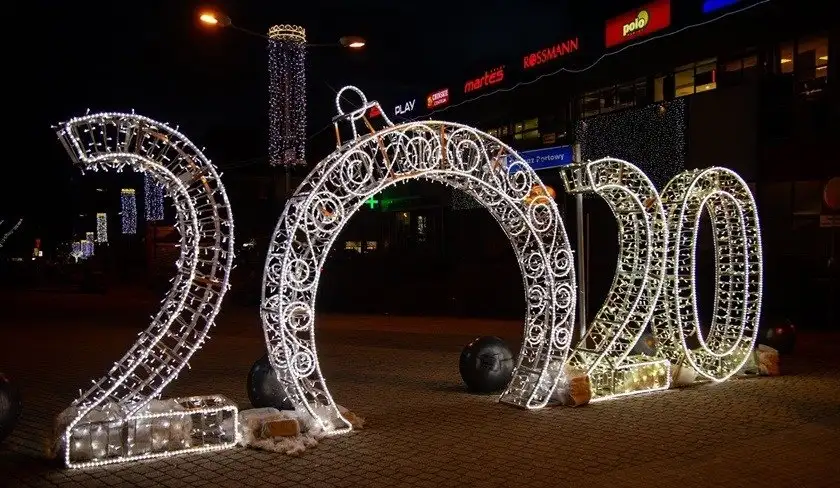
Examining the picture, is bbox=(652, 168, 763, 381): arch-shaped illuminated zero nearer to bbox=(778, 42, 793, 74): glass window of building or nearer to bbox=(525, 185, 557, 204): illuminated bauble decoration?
bbox=(525, 185, 557, 204): illuminated bauble decoration

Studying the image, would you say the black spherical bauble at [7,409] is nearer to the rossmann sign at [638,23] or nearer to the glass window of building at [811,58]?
the glass window of building at [811,58]

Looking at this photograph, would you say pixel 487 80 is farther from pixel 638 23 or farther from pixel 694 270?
pixel 694 270

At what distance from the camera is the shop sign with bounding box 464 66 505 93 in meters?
31.3

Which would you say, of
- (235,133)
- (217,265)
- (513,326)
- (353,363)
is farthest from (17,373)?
(235,133)

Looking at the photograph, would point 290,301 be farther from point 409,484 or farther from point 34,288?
point 34,288

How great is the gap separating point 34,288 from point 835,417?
143 feet

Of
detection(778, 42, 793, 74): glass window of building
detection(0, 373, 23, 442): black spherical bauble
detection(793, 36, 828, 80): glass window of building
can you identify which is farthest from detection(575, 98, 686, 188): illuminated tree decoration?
detection(0, 373, 23, 442): black spherical bauble

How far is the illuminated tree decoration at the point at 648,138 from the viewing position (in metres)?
21.8

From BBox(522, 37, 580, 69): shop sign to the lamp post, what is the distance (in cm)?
1563

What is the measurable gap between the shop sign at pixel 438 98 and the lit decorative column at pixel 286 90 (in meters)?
21.5

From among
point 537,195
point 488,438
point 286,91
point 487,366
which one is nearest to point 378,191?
point 537,195

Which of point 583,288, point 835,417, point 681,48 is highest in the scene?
point 681,48

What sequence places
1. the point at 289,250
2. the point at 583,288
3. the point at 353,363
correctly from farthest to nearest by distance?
the point at 353,363 < the point at 583,288 < the point at 289,250

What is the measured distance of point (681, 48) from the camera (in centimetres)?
2194
